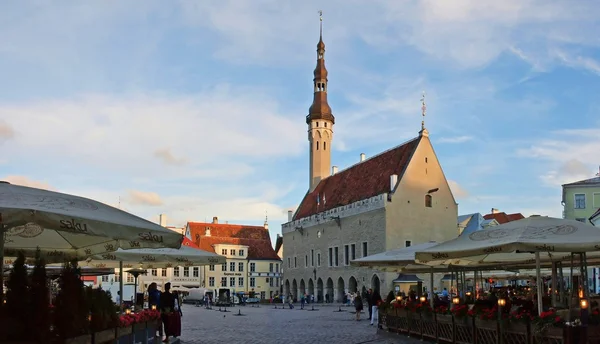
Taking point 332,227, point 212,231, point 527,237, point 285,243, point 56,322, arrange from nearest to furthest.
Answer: point 56,322
point 527,237
point 332,227
point 285,243
point 212,231

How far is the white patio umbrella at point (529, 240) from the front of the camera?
10945 mm

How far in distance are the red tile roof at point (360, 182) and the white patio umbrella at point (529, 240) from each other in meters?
41.8

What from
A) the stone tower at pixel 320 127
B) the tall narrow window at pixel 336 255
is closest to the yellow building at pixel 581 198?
the tall narrow window at pixel 336 255

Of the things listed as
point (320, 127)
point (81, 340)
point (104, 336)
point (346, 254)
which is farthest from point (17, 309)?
point (320, 127)

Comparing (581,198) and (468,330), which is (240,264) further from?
(468,330)

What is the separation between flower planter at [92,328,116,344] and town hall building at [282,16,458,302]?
146 feet

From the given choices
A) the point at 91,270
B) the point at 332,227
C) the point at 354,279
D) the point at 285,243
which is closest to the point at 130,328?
the point at 91,270

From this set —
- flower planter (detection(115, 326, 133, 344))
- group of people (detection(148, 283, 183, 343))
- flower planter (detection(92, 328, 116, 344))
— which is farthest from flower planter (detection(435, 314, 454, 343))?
flower planter (detection(92, 328, 116, 344))

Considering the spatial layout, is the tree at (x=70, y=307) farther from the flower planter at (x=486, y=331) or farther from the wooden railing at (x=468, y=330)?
the flower planter at (x=486, y=331)

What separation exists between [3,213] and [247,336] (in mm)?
12892

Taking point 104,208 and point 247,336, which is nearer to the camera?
point 104,208

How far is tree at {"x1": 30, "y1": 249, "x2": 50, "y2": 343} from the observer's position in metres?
6.85

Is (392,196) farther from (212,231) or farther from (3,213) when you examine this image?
(3,213)

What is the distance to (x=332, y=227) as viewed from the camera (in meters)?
62.4
